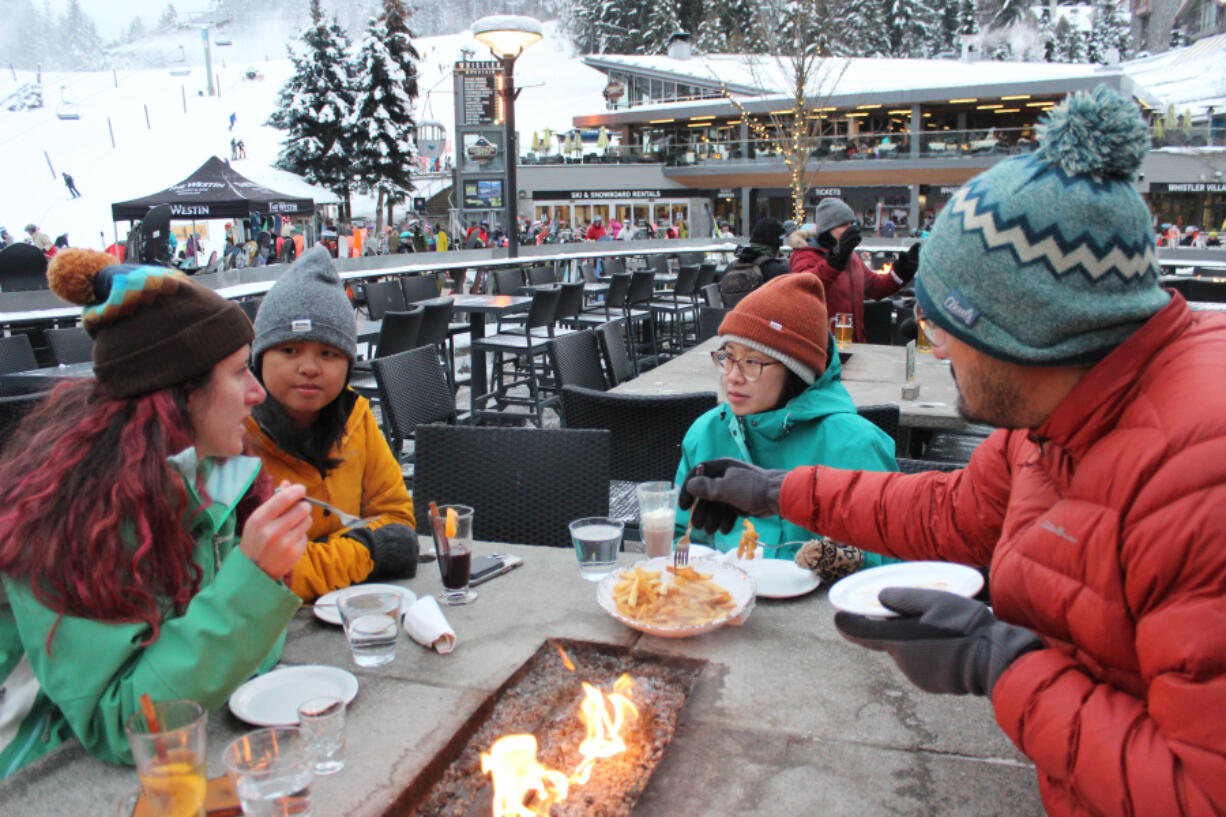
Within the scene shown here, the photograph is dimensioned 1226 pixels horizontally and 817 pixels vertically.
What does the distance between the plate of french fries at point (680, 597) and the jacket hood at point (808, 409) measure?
740 mm

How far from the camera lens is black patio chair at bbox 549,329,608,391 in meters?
4.55

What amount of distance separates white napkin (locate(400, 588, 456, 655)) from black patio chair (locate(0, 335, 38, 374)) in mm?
4927

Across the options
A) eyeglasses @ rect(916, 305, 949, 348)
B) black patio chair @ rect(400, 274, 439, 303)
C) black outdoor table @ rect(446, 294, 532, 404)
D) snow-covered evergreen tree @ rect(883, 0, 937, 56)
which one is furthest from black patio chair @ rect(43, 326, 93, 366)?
snow-covered evergreen tree @ rect(883, 0, 937, 56)

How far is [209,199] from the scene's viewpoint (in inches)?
726

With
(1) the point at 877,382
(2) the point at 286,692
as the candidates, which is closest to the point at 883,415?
(1) the point at 877,382

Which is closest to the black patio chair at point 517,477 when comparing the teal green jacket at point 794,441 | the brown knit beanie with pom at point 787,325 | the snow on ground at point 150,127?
the teal green jacket at point 794,441

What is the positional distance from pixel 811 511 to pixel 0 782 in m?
1.52

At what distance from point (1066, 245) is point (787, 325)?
1.51 metres

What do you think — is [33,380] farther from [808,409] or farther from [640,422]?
[808,409]

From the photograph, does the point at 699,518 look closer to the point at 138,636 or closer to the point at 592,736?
the point at 592,736

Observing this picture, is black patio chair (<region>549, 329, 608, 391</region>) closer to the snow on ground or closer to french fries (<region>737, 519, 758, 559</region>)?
french fries (<region>737, 519, 758, 559</region>)

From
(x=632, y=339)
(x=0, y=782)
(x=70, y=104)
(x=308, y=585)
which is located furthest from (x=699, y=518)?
(x=70, y=104)

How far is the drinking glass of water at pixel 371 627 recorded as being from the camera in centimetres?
168

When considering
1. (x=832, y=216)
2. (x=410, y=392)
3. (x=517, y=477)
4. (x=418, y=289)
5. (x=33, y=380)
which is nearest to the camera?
(x=517, y=477)
